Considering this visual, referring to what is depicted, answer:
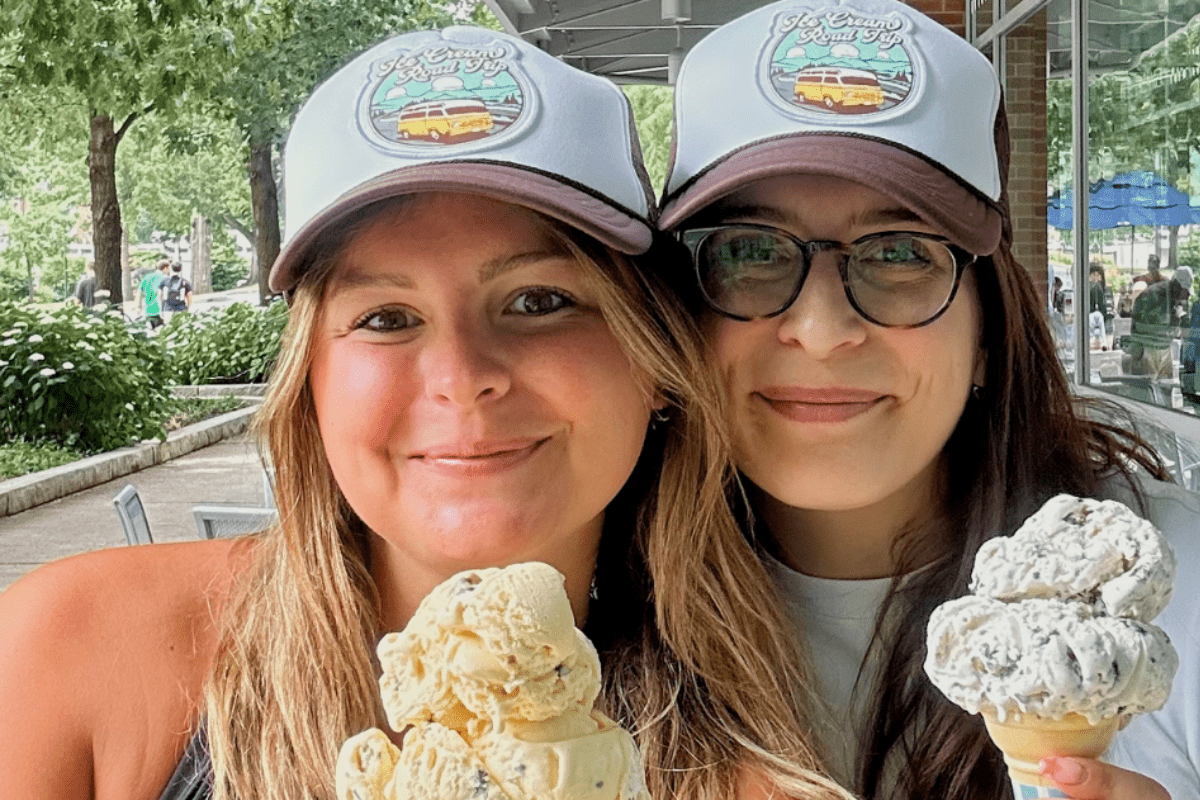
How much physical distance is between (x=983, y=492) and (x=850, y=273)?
17.6 inches

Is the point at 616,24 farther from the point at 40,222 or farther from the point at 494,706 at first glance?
the point at 40,222

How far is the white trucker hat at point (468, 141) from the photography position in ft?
5.24

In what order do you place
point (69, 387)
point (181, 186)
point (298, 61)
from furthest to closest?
point (181, 186)
point (298, 61)
point (69, 387)

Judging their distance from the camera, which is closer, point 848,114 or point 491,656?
point 491,656

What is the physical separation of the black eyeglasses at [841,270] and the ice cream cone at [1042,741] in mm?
745

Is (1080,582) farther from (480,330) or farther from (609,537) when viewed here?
(609,537)

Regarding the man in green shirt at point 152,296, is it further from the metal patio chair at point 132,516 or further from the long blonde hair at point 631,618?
the long blonde hair at point 631,618

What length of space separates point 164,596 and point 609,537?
26.8 inches

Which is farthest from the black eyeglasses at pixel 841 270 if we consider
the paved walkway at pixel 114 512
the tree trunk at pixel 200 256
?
the tree trunk at pixel 200 256

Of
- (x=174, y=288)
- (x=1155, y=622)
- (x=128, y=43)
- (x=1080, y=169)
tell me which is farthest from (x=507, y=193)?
(x=174, y=288)

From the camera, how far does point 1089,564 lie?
1188 millimetres

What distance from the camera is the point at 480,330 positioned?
1.66 metres

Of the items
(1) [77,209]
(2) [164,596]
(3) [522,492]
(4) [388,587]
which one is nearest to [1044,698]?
(3) [522,492]

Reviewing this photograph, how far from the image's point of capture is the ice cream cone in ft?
3.90
